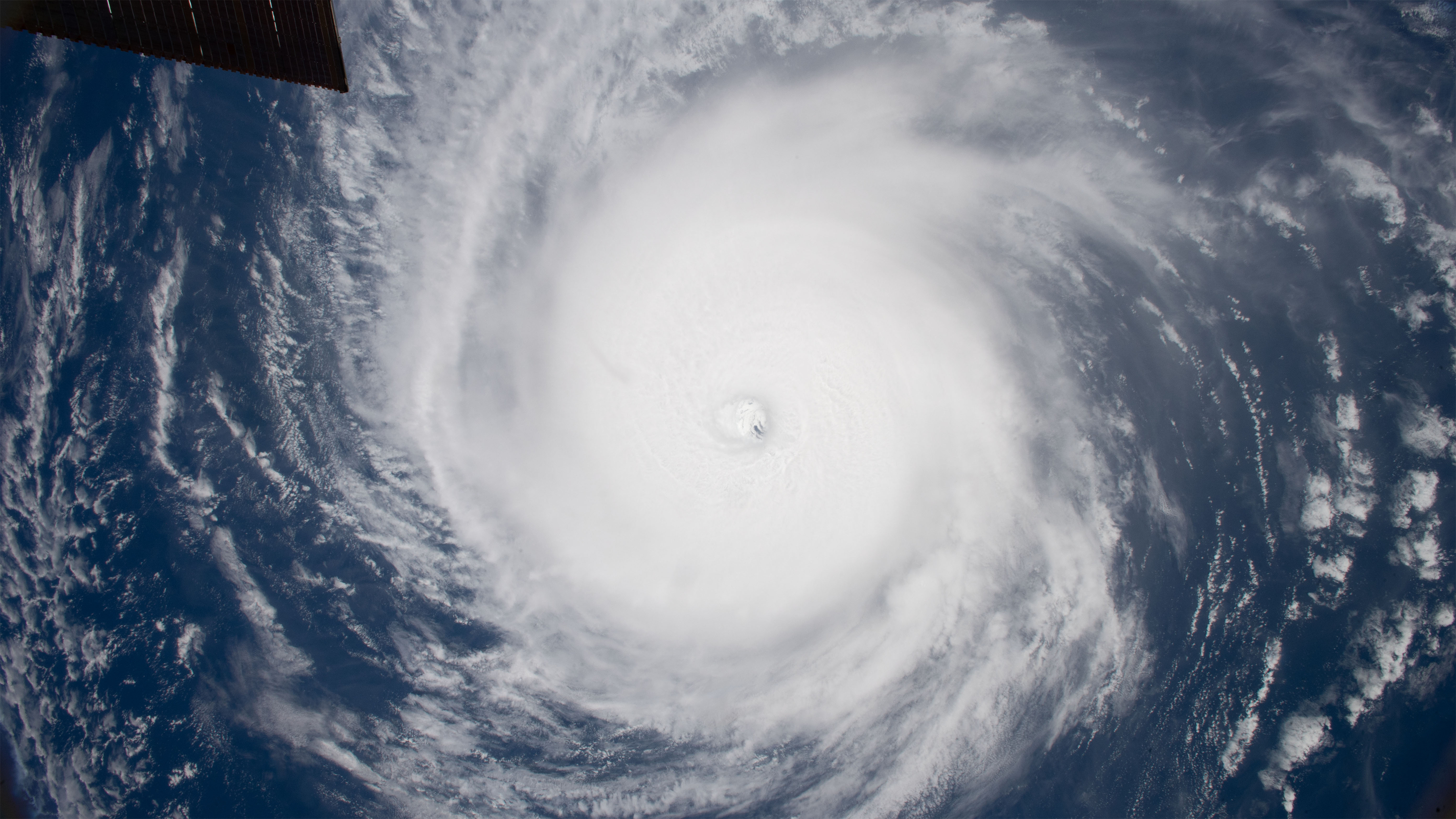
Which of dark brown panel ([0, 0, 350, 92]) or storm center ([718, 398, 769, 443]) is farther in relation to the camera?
storm center ([718, 398, 769, 443])

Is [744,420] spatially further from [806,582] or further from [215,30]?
[215,30]

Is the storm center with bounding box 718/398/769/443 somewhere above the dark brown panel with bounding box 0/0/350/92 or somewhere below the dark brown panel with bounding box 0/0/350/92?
below

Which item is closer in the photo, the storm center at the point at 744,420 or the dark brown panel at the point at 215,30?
the dark brown panel at the point at 215,30

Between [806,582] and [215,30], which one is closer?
[215,30]

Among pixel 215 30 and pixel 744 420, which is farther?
pixel 744 420

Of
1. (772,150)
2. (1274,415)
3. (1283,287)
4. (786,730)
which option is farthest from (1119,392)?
(786,730)

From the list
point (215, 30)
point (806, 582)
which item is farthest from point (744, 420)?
point (215, 30)

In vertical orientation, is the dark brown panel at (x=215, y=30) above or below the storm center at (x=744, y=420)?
above

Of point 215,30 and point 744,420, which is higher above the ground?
point 215,30

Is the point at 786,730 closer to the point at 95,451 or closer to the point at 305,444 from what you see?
the point at 305,444
